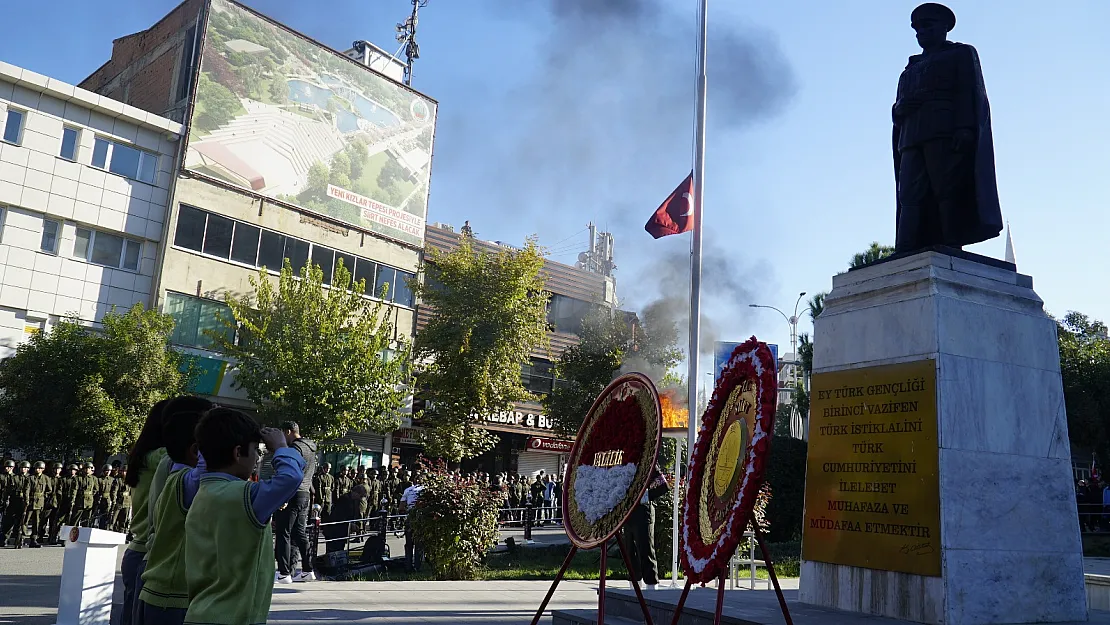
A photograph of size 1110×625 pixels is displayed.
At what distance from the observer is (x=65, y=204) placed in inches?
1019

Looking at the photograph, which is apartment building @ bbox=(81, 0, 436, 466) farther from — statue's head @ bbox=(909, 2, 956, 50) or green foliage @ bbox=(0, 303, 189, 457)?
statue's head @ bbox=(909, 2, 956, 50)

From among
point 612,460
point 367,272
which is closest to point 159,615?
point 612,460

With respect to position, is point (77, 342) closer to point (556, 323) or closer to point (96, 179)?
point (96, 179)

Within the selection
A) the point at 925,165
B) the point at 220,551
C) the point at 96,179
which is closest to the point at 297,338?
the point at 96,179

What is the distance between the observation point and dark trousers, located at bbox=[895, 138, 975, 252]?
7680mm

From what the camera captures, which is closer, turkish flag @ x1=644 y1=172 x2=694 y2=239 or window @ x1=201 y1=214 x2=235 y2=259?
turkish flag @ x1=644 y1=172 x2=694 y2=239

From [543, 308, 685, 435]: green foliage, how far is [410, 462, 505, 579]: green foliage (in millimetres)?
17114

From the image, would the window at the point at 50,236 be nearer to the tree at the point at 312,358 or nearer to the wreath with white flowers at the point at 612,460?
the tree at the point at 312,358

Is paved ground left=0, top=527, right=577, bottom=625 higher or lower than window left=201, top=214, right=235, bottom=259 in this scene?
lower

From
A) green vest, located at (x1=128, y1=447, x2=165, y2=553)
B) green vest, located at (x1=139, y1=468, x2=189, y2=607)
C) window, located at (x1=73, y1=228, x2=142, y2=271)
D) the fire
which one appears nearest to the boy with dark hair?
green vest, located at (x1=139, y1=468, x2=189, y2=607)

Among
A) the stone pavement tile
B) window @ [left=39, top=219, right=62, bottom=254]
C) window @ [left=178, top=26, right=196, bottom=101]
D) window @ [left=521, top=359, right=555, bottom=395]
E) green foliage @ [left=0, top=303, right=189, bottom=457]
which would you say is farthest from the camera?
window @ [left=521, top=359, right=555, bottom=395]

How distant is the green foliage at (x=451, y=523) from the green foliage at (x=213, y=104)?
19994 millimetres

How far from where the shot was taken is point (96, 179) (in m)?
26.7

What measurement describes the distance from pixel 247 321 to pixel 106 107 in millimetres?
7956
